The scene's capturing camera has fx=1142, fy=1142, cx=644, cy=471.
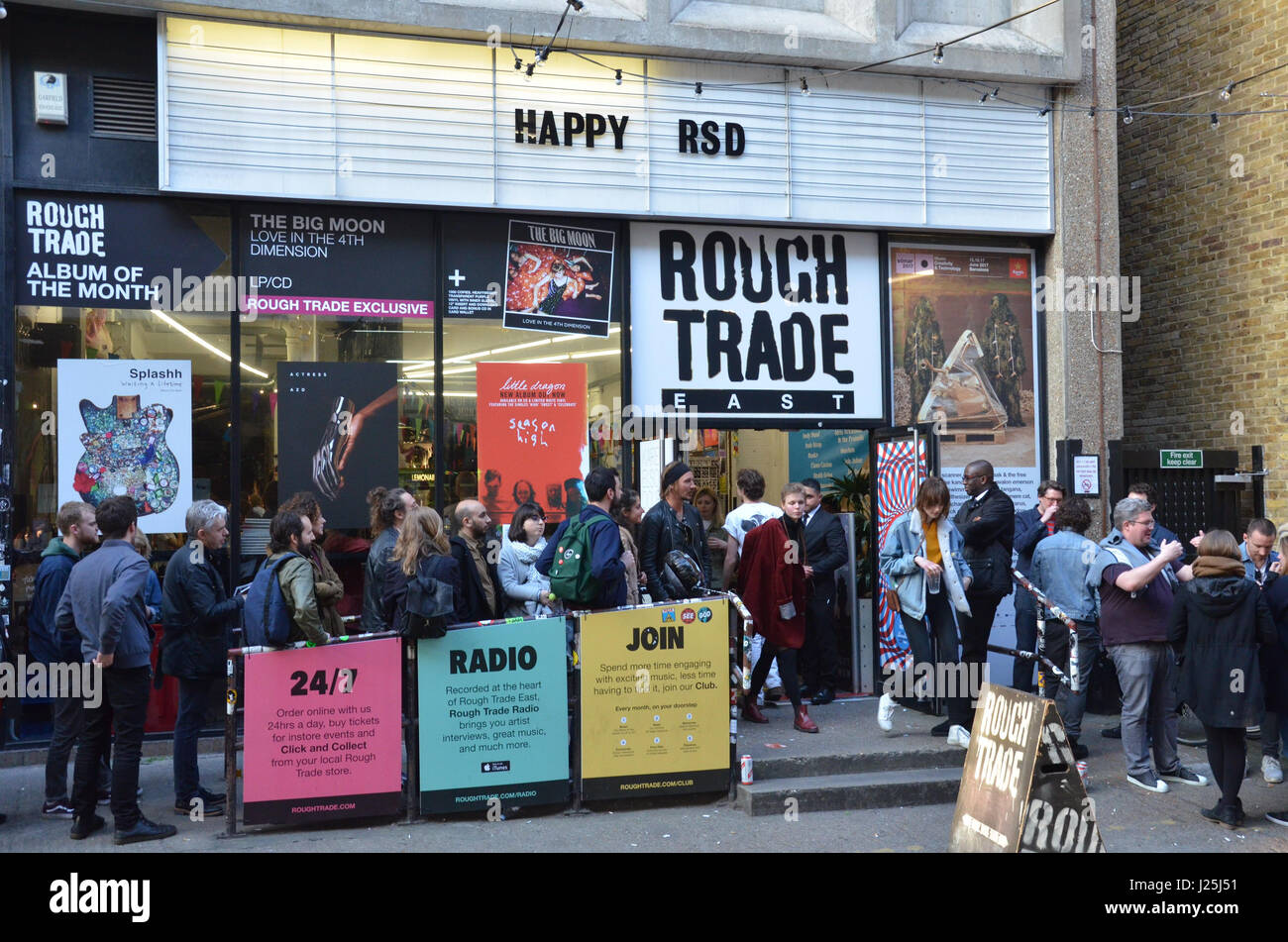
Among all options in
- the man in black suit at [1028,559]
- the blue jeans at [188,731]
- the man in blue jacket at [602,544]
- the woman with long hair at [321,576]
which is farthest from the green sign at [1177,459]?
the blue jeans at [188,731]

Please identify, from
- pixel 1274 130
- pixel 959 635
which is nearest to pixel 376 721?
pixel 959 635

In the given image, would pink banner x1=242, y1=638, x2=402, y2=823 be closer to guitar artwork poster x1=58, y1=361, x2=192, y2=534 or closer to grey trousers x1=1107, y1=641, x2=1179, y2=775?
guitar artwork poster x1=58, y1=361, x2=192, y2=534

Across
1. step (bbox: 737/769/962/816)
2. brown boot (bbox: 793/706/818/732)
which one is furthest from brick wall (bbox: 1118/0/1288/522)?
step (bbox: 737/769/962/816)

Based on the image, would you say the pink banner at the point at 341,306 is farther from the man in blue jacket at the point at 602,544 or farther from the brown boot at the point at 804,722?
the brown boot at the point at 804,722

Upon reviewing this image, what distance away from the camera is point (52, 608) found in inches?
293

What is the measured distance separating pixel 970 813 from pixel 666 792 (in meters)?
2.12

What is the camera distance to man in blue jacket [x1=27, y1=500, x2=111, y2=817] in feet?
23.8

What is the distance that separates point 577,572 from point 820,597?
3.08 metres

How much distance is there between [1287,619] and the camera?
284 inches

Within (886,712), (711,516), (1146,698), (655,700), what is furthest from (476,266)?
(1146,698)

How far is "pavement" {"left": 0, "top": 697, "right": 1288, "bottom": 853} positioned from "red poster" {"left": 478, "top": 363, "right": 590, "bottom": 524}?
3.11 meters

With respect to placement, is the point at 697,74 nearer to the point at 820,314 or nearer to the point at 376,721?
the point at 820,314

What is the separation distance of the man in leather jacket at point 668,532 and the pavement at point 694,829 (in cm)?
133

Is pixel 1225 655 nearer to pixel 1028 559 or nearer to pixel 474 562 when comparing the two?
pixel 1028 559
